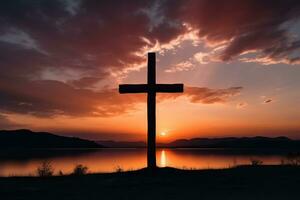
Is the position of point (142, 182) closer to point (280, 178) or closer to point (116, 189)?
point (116, 189)

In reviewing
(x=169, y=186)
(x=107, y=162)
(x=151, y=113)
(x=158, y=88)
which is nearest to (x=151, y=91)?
(x=158, y=88)

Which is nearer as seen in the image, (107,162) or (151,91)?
(151,91)

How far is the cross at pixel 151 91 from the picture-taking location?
1382 cm

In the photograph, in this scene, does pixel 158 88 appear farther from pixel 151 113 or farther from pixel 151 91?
pixel 151 113

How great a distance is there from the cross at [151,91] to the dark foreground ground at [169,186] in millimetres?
842

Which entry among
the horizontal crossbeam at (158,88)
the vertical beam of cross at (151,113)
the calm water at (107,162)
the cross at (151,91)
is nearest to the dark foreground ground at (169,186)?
the vertical beam of cross at (151,113)

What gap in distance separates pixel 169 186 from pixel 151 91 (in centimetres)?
461

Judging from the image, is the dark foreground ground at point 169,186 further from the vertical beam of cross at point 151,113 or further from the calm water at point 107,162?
the calm water at point 107,162

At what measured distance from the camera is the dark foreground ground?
30.3ft

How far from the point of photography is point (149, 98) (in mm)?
14086

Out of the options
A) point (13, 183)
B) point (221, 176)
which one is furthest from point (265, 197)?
point (13, 183)

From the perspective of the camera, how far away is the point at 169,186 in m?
10.7

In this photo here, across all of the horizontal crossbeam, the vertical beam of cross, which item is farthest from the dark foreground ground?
the horizontal crossbeam

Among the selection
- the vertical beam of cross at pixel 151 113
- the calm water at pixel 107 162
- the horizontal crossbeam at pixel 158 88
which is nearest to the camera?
the vertical beam of cross at pixel 151 113
